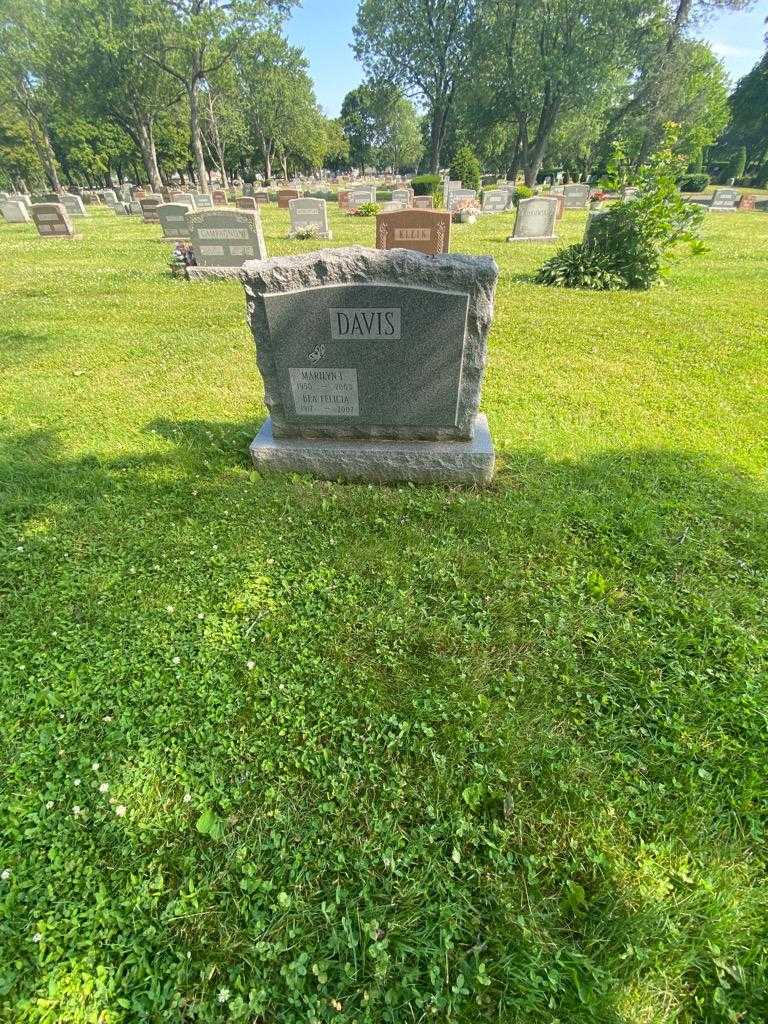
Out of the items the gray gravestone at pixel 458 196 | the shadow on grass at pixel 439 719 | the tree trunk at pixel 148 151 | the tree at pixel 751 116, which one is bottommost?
the shadow on grass at pixel 439 719

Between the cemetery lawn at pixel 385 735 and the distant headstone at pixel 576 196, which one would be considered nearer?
the cemetery lawn at pixel 385 735

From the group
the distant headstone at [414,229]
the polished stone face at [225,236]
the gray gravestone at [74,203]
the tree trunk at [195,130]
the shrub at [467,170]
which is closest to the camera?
the polished stone face at [225,236]

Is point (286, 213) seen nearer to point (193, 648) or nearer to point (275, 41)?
point (275, 41)

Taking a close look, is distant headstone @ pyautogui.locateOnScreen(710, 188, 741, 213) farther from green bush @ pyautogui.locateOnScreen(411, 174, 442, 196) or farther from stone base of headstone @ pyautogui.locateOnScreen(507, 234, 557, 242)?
stone base of headstone @ pyautogui.locateOnScreen(507, 234, 557, 242)

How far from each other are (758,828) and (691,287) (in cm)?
982

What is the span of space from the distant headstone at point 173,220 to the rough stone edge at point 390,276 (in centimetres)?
1459

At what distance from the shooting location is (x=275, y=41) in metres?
30.4

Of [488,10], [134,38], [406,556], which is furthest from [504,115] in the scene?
[406,556]

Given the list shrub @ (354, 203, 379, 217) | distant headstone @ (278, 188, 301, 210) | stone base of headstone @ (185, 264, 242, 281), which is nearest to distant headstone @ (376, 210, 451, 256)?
stone base of headstone @ (185, 264, 242, 281)

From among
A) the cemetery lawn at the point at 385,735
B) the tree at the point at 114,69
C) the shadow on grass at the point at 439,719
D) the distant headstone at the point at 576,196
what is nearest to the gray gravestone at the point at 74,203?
the tree at the point at 114,69

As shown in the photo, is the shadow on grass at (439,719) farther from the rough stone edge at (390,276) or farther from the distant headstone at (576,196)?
the distant headstone at (576,196)

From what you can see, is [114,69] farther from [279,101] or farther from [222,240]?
[222,240]

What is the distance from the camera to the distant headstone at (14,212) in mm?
22186

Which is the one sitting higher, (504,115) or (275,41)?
(275,41)
